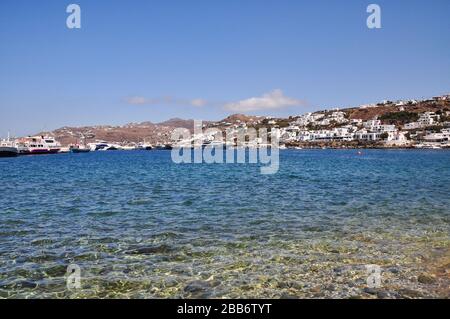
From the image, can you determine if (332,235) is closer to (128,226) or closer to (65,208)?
(128,226)

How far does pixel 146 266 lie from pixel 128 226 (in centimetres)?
574

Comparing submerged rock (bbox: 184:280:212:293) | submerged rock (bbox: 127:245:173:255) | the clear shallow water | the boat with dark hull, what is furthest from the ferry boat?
submerged rock (bbox: 184:280:212:293)

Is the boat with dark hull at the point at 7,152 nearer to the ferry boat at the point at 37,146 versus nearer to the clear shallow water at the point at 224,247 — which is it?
the ferry boat at the point at 37,146

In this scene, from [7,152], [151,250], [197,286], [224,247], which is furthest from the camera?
[7,152]

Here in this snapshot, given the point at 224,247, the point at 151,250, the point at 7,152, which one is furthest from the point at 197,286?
the point at 7,152

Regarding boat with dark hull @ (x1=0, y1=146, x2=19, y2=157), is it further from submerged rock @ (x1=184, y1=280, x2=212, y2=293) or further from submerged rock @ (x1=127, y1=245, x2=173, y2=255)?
submerged rock @ (x1=184, y1=280, x2=212, y2=293)

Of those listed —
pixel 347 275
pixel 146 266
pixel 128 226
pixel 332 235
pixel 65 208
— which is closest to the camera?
pixel 347 275

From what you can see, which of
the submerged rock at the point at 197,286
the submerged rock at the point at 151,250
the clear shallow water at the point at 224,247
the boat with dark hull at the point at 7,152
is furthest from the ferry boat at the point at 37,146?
the submerged rock at the point at 197,286

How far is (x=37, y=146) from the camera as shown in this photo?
483 feet

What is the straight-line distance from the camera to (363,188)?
103ft

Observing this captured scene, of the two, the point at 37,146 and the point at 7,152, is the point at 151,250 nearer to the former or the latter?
the point at 7,152
